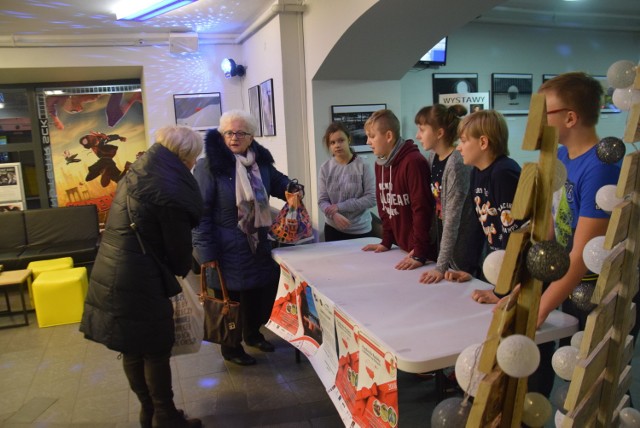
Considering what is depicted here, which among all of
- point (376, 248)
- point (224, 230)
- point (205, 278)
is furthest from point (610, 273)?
point (205, 278)

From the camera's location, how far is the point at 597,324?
2.82 feet

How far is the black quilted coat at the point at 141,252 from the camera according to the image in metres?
1.89

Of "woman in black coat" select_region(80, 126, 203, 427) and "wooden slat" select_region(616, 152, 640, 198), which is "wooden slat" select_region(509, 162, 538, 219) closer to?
"wooden slat" select_region(616, 152, 640, 198)

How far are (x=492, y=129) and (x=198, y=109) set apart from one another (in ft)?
13.1

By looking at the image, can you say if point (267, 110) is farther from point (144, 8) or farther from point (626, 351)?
point (626, 351)

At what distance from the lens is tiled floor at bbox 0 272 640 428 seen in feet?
7.79

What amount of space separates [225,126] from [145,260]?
969 mm

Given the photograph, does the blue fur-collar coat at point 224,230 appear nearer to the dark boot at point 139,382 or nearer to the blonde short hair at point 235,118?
the blonde short hair at point 235,118

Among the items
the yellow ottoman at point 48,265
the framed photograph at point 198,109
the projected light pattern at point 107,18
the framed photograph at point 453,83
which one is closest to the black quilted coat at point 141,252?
the projected light pattern at point 107,18

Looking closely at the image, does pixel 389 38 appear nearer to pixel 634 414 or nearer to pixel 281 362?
pixel 281 362

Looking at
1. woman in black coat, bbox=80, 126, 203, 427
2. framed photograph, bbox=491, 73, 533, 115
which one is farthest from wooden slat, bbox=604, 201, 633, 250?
framed photograph, bbox=491, 73, 533, 115

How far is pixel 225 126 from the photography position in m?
2.61

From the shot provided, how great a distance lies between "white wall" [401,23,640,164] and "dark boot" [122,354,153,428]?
3.46 m

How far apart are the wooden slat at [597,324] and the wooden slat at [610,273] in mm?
19
